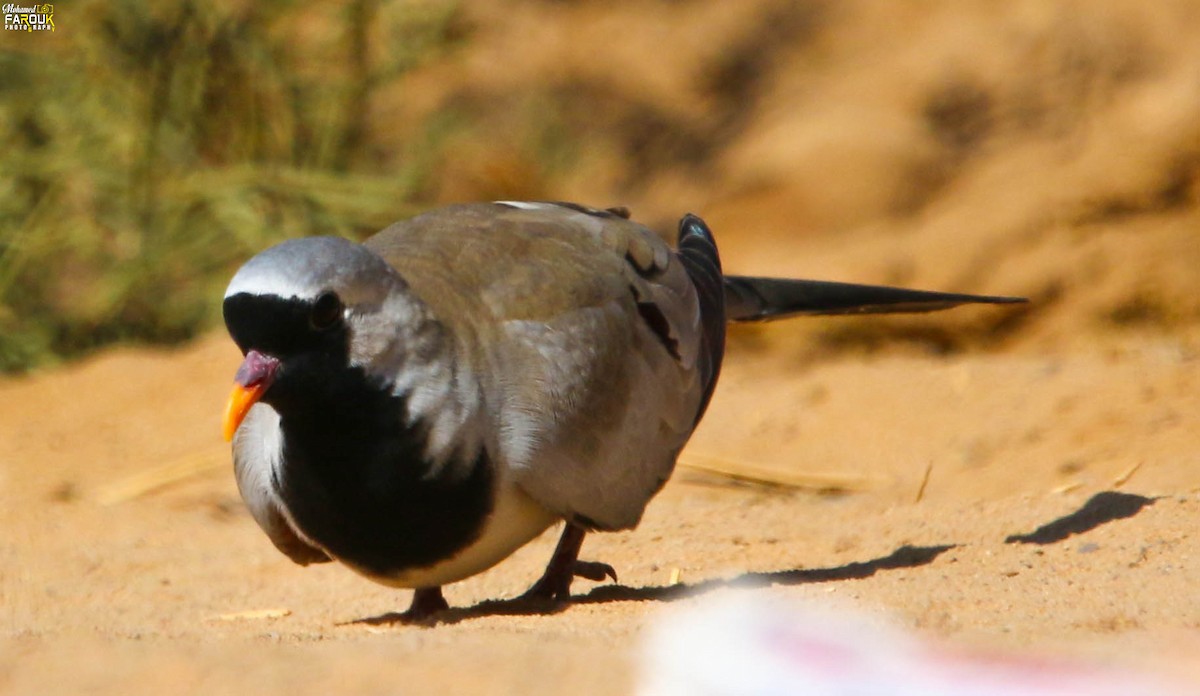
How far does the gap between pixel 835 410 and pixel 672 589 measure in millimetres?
1984

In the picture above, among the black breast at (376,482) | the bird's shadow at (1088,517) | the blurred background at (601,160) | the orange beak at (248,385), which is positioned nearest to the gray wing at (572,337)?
the black breast at (376,482)

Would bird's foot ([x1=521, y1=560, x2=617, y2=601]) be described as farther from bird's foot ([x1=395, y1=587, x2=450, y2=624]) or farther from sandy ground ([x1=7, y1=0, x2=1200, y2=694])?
bird's foot ([x1=395, y1=587, x2=450, y2=624])

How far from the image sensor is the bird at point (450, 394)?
122 inches

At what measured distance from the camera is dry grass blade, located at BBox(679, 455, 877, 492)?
492cm

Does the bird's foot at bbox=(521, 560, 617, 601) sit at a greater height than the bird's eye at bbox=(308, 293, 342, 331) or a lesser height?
lesser

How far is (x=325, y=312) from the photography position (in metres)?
3.08

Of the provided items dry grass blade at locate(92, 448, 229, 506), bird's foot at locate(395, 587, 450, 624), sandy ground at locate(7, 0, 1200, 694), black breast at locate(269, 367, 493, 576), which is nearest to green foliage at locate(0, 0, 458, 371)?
sandy ground at locate(7, 0, 1200, 694)

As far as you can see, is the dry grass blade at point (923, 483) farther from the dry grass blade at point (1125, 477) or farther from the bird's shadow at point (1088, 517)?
the bird's shadow at point (1088, 517)

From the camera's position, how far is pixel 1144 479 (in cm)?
454

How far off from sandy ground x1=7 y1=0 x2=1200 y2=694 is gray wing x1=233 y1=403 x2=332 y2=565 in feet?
0.69

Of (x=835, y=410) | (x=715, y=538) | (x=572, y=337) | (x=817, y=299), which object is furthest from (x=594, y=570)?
(x=835, y=410)

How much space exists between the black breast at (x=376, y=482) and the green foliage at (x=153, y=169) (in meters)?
3.52

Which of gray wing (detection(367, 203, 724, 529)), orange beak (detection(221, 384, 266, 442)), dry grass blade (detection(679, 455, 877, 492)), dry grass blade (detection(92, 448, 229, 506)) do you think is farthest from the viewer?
dry grass blade (detection(92, 448, 229, 506))

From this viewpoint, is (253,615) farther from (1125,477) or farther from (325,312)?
(1125,477)
